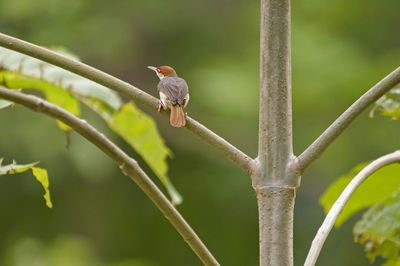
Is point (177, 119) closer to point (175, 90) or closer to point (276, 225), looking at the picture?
point (276, 225)

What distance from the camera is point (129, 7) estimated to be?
921cm

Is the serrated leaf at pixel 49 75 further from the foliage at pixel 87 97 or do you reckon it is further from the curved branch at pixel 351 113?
the curved branch at pixel 351 113

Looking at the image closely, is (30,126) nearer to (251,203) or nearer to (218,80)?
(218,80)

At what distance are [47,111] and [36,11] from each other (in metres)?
6.93

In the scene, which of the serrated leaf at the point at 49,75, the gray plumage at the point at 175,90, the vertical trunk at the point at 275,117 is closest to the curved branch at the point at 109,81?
the vertical trunk at the point at 275,117

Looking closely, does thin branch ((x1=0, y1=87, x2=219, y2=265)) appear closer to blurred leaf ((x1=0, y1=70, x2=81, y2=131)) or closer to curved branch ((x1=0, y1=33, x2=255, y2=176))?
curved branch ((x1=0, y1=33, x2=255, y2=176))

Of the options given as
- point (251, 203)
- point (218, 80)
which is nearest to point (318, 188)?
point (251, 203)

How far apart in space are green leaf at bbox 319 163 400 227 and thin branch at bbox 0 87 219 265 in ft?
1.79

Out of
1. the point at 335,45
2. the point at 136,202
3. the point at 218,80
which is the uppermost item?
the point at 335,45

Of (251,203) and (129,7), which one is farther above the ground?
(129,7)

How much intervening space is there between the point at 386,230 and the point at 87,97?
28.2 inches

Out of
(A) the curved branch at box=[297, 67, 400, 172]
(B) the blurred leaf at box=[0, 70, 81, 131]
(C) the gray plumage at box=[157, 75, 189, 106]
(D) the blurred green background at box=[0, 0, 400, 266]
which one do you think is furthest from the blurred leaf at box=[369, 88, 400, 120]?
(D) the blurred green background at box=[0, 0, 400, 266]

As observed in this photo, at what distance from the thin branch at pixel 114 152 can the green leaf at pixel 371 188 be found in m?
0.54

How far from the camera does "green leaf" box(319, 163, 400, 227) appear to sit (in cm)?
146
